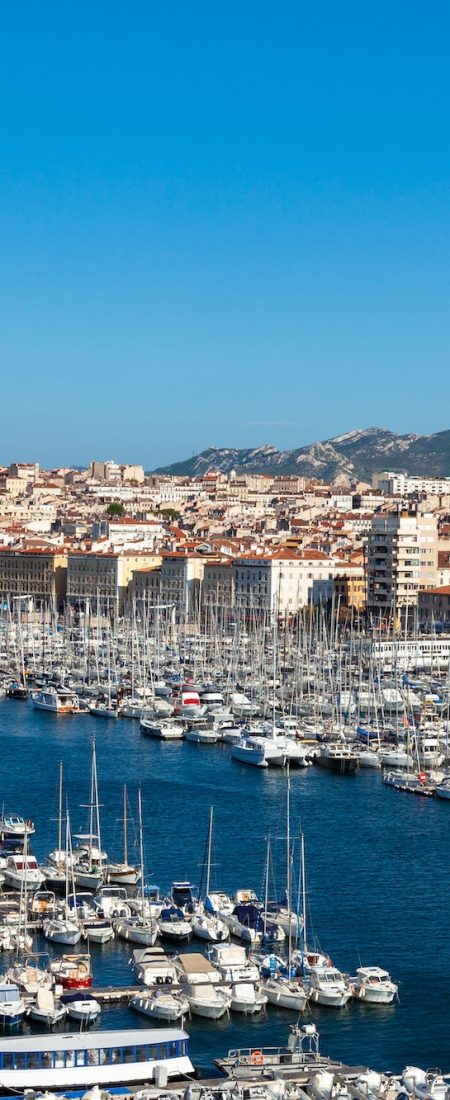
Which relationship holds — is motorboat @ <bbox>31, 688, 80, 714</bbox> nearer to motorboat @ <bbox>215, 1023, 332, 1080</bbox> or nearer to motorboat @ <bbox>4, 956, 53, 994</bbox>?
motorboat @ <bbox>4, 956, 53, 994</bbox>

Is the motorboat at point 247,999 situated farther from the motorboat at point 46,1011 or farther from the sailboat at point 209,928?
the sailboat at point 209,928

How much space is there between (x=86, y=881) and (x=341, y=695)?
584 inches

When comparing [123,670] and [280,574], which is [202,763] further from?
[280,574]

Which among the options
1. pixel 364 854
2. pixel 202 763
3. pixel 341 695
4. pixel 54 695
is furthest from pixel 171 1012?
pixel 54 695

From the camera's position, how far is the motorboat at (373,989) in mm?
15641

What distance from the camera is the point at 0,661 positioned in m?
43.3

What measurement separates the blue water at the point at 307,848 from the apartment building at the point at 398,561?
56.6 ft

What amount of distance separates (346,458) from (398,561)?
122360 millimetres

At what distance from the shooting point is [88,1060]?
1342cm

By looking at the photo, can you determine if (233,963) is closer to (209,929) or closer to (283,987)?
(283,987)

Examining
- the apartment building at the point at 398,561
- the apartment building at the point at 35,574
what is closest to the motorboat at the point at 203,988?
the apartment building at the point at 398,561

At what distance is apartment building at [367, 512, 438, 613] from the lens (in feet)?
162

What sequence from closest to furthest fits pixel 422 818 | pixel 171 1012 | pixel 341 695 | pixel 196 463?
pixel 171 1012
pixel 422 818
pixel 341 695
pixel 196 463

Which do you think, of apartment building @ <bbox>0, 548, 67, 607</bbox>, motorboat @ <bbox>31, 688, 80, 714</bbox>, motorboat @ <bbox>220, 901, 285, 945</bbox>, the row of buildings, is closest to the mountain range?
the row of buildings
